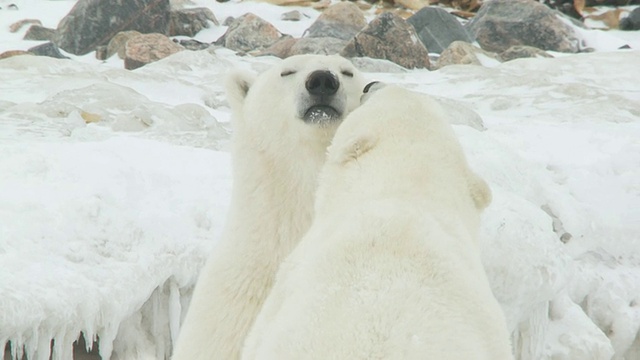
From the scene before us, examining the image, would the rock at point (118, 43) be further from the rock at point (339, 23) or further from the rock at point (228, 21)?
the rock at point (228, 21)

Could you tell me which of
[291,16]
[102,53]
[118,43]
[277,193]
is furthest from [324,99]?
[291,16]

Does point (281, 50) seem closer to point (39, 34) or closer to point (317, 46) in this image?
point (317, 46)

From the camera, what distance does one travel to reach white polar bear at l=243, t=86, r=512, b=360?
1460 millimetres

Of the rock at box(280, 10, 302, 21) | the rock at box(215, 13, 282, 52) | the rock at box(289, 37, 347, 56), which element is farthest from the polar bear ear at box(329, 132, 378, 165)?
the rock at box(280, 10, 302, 21)

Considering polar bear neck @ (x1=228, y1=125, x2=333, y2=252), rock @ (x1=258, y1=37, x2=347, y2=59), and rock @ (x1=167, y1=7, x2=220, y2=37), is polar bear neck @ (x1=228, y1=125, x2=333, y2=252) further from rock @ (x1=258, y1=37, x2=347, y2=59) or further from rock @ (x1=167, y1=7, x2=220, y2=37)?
rock @ (x1=167, y1=7, x2=220, y2=37)

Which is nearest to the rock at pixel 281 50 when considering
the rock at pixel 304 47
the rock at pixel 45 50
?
the rock at pixel 304 47

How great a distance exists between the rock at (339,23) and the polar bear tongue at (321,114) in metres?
14.7

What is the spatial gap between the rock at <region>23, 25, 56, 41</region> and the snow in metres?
8.94

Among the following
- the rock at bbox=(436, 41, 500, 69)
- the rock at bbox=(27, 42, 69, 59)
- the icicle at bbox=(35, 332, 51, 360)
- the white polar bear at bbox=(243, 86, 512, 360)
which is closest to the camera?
the white polar bear at bbox=(243, 86, 512, 360)

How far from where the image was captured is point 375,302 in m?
1.49

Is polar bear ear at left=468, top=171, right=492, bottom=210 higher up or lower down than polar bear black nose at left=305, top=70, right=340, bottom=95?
higher up

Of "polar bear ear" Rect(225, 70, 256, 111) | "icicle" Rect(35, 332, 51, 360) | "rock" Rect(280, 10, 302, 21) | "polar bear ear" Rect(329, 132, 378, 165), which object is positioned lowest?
"rock" Rect(280, 10, 302, 21)

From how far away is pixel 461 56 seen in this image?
14.4 m

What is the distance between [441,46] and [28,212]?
1382 cm
